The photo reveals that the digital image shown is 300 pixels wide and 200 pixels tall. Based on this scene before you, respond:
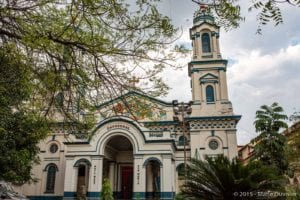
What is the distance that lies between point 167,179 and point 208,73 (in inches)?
347

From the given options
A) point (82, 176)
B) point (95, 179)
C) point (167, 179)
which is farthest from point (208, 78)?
Result: point (82, 176)

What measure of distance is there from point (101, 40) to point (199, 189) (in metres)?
4.59

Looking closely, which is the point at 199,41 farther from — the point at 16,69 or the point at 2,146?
the point at 16,69

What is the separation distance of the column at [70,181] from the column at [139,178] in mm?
3762

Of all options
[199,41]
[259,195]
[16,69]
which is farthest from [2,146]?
[199,41]

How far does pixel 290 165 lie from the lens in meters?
15.5

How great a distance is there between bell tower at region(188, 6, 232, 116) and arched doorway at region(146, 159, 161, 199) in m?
5.12

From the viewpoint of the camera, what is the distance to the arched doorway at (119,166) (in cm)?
1969

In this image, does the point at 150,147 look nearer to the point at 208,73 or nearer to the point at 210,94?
the point at 210,94

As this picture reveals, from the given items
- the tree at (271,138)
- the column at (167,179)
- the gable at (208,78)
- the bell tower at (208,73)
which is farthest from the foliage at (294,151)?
the gable at (208,78)

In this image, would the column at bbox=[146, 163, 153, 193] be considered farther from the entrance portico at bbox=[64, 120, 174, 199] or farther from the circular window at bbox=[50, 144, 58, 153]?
A: the circular window at bbox=[50, 144, 58, 153]

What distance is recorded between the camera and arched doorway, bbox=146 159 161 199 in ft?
59.5

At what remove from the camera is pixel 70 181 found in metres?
17.2

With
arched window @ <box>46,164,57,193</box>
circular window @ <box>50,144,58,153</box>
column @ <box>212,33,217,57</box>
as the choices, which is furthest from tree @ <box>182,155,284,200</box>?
column @ <box>212,33,217,57</box>
